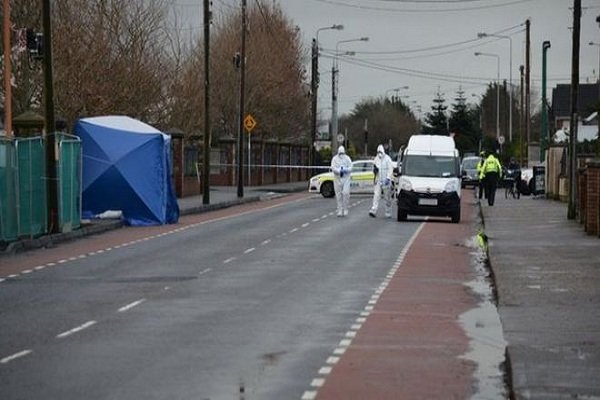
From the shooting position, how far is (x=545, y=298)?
1794 centimetres

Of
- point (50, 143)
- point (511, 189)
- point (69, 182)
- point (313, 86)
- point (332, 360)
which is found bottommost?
point (511, 189)

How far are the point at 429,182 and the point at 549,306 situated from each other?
20.5 m

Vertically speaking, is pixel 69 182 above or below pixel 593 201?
above

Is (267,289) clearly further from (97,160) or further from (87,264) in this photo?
(97,160)

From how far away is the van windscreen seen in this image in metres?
38.5

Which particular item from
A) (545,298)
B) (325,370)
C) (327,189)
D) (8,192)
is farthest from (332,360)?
(327,189)

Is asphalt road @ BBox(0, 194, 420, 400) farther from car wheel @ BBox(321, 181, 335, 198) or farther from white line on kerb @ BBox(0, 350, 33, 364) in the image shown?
car wheel @ BBox(321, 181, 335, 198)

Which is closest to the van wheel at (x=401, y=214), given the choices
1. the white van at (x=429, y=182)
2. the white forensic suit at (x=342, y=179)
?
the white van at (x=429, y=182)

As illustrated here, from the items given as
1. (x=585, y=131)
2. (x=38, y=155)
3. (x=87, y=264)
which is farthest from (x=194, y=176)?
(x=585, y=131)

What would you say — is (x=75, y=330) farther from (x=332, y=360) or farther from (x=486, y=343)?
(x=486, y=343)

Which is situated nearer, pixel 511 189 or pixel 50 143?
pixel 50 143

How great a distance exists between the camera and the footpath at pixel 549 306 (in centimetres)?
1135

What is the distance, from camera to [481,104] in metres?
163

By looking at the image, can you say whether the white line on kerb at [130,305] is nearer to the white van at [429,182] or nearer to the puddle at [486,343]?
the puddle at [486,343]
